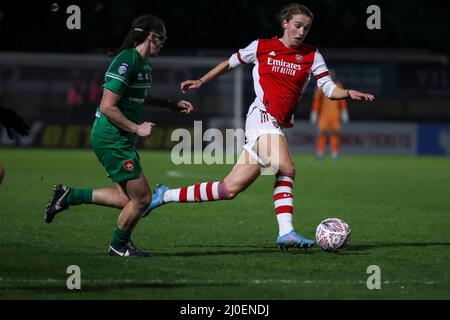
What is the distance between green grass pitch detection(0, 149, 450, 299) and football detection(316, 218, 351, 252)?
0.10 metres

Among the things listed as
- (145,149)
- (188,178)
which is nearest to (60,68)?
(145,149)

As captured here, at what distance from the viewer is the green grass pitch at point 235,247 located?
704cm

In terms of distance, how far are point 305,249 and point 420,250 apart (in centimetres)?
104

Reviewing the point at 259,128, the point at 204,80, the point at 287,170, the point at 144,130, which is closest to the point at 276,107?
the point at 259,128

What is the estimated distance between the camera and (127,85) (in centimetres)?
832

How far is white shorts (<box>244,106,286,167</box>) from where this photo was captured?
926cm

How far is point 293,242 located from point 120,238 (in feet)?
4.94

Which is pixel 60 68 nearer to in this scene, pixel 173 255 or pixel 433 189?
pixel 433 189

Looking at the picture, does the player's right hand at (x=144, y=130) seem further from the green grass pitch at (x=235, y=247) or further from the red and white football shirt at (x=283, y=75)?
the red and white football shirt at (x=283, y=75)

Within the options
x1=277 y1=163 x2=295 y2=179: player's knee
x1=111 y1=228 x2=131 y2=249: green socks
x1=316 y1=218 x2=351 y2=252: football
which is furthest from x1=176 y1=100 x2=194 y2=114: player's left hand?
x1=316 y1=218 x2=351 y2=252: football

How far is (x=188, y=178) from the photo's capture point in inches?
739

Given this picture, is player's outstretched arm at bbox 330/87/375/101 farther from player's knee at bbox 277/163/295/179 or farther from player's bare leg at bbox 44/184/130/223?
player's bare leg at bbox 44/184/130/223

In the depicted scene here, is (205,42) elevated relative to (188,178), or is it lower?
elevated

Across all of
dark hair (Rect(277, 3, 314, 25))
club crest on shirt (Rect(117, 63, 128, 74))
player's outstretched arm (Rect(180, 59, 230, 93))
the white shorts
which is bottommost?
the white shorts
